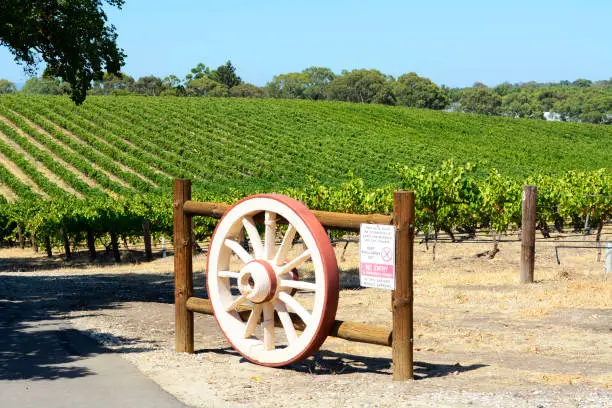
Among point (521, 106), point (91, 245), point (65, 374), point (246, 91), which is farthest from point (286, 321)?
point (521, 106)

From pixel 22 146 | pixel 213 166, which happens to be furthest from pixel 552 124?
pixel 22 146

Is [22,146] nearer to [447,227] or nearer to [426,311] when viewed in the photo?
[447,227]

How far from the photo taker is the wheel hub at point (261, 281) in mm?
9266

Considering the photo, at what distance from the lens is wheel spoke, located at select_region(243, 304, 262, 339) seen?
9648 mm

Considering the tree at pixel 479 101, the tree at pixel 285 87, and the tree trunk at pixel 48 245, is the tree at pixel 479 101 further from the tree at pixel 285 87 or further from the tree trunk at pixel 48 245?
the tree trunk at pixel 48 245

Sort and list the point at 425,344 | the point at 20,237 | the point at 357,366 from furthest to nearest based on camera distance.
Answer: the point at 20,237, the point at 425,344, the point at 357,366

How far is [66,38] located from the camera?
60.4 ft

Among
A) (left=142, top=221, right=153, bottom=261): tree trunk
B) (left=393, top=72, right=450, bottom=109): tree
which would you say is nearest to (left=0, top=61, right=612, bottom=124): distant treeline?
(left=393, top=72, right=450, bottom=109): tree

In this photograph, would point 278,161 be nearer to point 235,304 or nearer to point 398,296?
point 235,304

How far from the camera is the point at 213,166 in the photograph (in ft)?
192

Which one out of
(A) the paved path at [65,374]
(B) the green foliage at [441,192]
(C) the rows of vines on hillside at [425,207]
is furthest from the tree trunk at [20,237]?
(A) the paved path at [65,374]

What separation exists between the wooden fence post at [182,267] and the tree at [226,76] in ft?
502

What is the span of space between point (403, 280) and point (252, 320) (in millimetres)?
2134

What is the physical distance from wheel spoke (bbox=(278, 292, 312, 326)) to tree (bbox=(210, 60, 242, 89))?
154728mm
